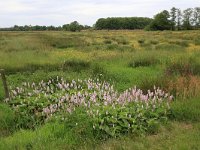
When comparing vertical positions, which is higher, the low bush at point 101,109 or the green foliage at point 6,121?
the low bush at point 101,109

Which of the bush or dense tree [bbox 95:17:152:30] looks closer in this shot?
the bush

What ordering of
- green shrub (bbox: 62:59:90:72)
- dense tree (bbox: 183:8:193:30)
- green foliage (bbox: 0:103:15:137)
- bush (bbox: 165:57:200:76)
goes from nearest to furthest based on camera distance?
green foliage (bbox: 0:103:15:137)
bush (bbox: 165:57:200:76)
green shrub (bbox: 62:59:90:72)
dense tree (bbox: 183:8:193:30)

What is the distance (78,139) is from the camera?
255 inches

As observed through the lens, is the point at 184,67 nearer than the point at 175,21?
Yes

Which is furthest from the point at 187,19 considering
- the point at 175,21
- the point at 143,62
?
the point at 143,62

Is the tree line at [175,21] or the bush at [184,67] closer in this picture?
the bush at [184,67]

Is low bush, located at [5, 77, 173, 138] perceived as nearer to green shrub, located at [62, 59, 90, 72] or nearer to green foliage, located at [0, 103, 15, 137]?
green foliage, located at [0, 103, 15, 137]

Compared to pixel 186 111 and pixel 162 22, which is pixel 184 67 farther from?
pixel 162 22

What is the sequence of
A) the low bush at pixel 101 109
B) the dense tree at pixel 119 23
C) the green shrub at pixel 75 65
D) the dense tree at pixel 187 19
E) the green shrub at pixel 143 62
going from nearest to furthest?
the low bush at pixel 101 109 → the green shrub at pixel 75 65 → the green shrub at pixel 143 62 → the dense tree at pixel 187 19 → the dense tree at pixel 119 23

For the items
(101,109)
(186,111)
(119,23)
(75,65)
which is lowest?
(119,23)

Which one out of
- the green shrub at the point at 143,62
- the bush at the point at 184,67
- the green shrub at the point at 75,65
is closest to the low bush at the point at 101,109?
the bush at the point at 184,67

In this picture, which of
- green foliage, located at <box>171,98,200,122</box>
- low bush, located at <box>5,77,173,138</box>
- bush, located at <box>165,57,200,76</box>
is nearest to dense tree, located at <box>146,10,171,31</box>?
bush, located at <box>165,57,200,76</box>

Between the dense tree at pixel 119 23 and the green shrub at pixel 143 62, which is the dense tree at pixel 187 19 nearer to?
the dense tree at pixel 119 23

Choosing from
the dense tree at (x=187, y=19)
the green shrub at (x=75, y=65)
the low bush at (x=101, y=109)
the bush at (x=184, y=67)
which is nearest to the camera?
the low bush at (x=101, y=109)
